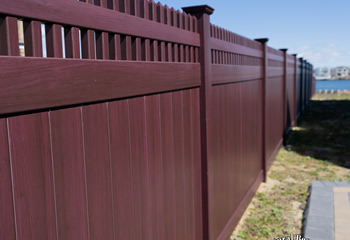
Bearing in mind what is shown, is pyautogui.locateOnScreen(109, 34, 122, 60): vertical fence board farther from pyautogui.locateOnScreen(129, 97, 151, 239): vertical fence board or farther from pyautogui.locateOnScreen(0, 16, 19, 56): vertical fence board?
pyautogui.locateOnScreen(0, 16, 19, 56): vertical fence board

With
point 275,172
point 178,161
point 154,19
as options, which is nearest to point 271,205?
point 275,172

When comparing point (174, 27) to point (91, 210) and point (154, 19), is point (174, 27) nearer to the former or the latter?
point (154, 19)

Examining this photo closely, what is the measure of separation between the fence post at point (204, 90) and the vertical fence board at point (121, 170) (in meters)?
1.27

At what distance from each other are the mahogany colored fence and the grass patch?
1.09m

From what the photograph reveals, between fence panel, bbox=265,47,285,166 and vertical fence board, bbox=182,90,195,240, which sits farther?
fence panel, bbox=265,47,285,166

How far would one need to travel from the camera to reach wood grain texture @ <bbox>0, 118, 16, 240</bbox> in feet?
4.23

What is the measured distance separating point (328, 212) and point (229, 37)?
254 cm

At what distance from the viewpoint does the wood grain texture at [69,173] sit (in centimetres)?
155

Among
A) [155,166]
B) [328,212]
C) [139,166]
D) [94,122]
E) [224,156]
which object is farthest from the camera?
[328,212]

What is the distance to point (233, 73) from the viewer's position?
14.2 feet

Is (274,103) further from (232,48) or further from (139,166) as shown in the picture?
(139,166)

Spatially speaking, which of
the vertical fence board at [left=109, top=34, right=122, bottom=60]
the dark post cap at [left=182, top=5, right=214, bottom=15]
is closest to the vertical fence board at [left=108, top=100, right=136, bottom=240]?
the vertical fence board at [left=109, top=34, right=122, bottom=60]

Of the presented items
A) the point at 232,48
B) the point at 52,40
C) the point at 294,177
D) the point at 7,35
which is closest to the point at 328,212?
the point at 294,177

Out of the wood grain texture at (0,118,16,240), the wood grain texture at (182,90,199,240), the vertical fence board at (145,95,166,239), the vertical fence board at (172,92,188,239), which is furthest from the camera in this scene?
the wood grain texture at (182,90,199,240)
